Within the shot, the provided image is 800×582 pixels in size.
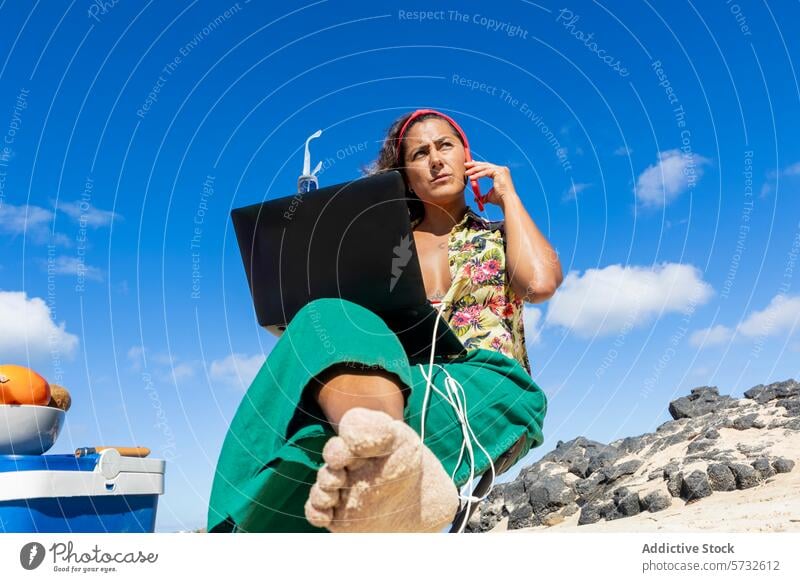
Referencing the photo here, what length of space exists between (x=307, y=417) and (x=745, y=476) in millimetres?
5374

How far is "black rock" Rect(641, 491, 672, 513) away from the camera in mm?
6004

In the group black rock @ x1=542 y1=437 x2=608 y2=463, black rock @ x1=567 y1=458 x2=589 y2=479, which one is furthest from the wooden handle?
black rock @ x1=542 y1=437 x2=608 y2=463

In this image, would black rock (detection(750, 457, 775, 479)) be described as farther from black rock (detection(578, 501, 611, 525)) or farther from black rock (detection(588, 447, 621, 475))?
black rock (detection(588, 447, 621, 475))

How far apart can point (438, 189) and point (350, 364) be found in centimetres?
106

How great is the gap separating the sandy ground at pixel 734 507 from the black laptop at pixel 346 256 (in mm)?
2985

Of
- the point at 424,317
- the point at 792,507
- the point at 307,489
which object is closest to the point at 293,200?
the point at 424,317

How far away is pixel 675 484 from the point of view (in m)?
6.16

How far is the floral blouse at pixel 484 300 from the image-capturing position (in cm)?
202

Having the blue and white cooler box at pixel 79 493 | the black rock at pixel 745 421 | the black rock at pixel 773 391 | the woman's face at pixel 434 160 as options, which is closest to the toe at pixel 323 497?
the woman's face at pixel 434 160

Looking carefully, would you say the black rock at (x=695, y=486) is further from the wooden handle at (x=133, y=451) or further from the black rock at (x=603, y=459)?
the wooden handle at (x=133, y=451)

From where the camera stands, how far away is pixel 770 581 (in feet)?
5.58

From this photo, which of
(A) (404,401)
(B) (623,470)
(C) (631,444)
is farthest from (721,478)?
(A) (404,401)

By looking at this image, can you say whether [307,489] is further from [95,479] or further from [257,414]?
[95,479]

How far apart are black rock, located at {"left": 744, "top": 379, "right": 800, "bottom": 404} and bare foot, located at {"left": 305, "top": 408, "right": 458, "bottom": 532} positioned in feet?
26.3
